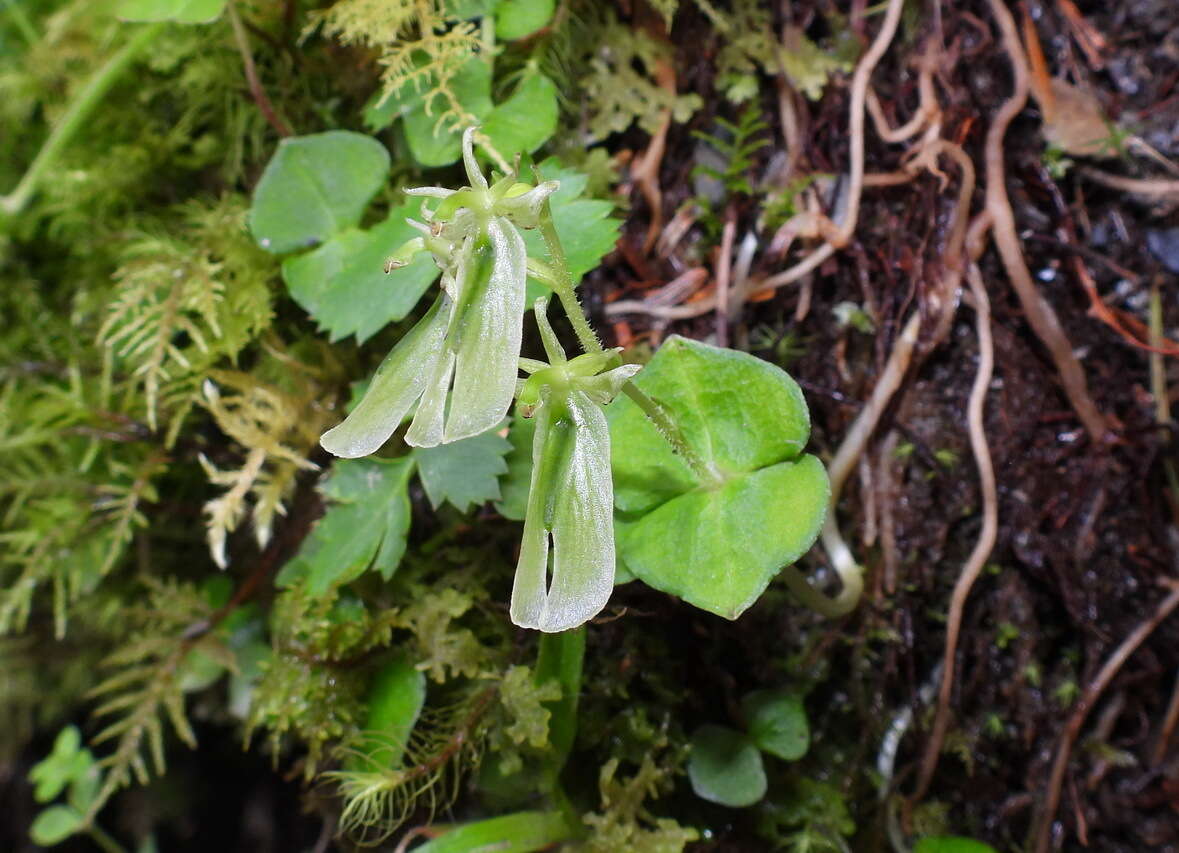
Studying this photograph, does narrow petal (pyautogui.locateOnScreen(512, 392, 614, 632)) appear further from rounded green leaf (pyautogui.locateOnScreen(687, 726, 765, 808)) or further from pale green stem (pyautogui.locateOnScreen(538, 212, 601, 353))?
rounded green leaf (pyautogui.locateOnScreen(687, 726, 765, 808))

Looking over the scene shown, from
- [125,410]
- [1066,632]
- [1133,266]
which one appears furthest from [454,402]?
[1133,266]

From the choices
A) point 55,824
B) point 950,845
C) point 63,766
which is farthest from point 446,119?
point 55,824

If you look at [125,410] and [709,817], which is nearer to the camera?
[709,817]

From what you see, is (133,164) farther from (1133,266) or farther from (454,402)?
(1133,266)

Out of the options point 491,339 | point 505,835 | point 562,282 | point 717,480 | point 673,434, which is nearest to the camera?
point 491,339

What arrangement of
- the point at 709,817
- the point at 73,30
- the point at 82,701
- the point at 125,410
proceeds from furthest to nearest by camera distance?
the point at 82,701
the point at 73,30
the point at 125,410
the point at 709,817

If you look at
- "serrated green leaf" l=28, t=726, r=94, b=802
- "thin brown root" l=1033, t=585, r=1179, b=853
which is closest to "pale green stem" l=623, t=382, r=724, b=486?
"thin brown root" l=1033, t=585, r=1179, b=853

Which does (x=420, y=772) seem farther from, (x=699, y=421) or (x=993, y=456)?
(x=993, y=456)
